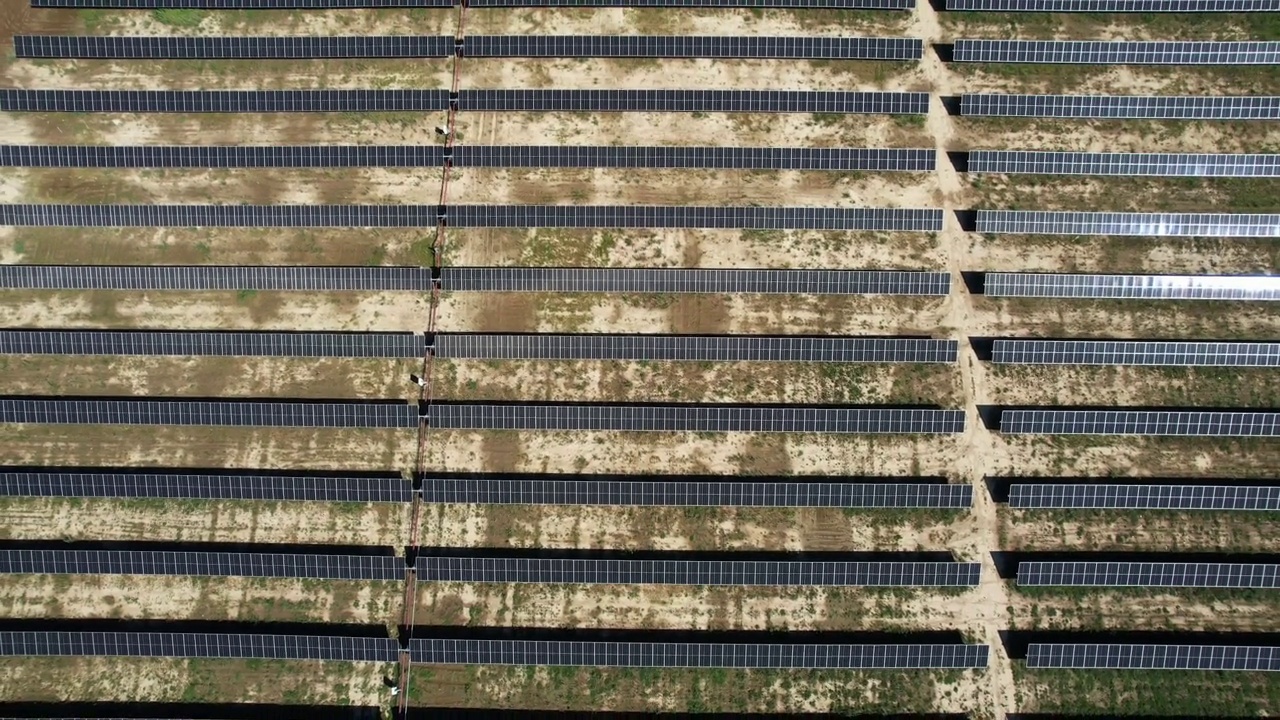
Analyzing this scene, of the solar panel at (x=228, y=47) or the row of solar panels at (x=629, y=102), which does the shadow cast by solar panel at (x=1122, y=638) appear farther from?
the solar panel at (x=228, y=47)

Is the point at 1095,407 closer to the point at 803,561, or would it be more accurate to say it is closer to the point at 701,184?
the point at 803,561

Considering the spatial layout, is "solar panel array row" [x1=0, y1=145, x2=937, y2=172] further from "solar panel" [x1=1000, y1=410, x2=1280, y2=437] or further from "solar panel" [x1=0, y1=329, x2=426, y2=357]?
"solar panel" [x1=1000, y1=410, x2=1280, y2=437]

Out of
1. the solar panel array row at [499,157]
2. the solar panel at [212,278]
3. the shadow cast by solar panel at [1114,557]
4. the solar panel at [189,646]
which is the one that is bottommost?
the solar panel at [189,646]

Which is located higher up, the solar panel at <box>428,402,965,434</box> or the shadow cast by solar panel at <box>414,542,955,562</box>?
the solar panel at <box>428,402,965,434</box>

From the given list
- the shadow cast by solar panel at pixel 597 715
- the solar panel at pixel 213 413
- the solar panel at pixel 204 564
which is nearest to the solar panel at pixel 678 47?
the solar panel at pixel 213 413

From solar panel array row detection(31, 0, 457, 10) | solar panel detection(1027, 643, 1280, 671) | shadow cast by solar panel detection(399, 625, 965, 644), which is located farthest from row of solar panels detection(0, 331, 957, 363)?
solar panel array row detection(31, 0, 457, 10)
